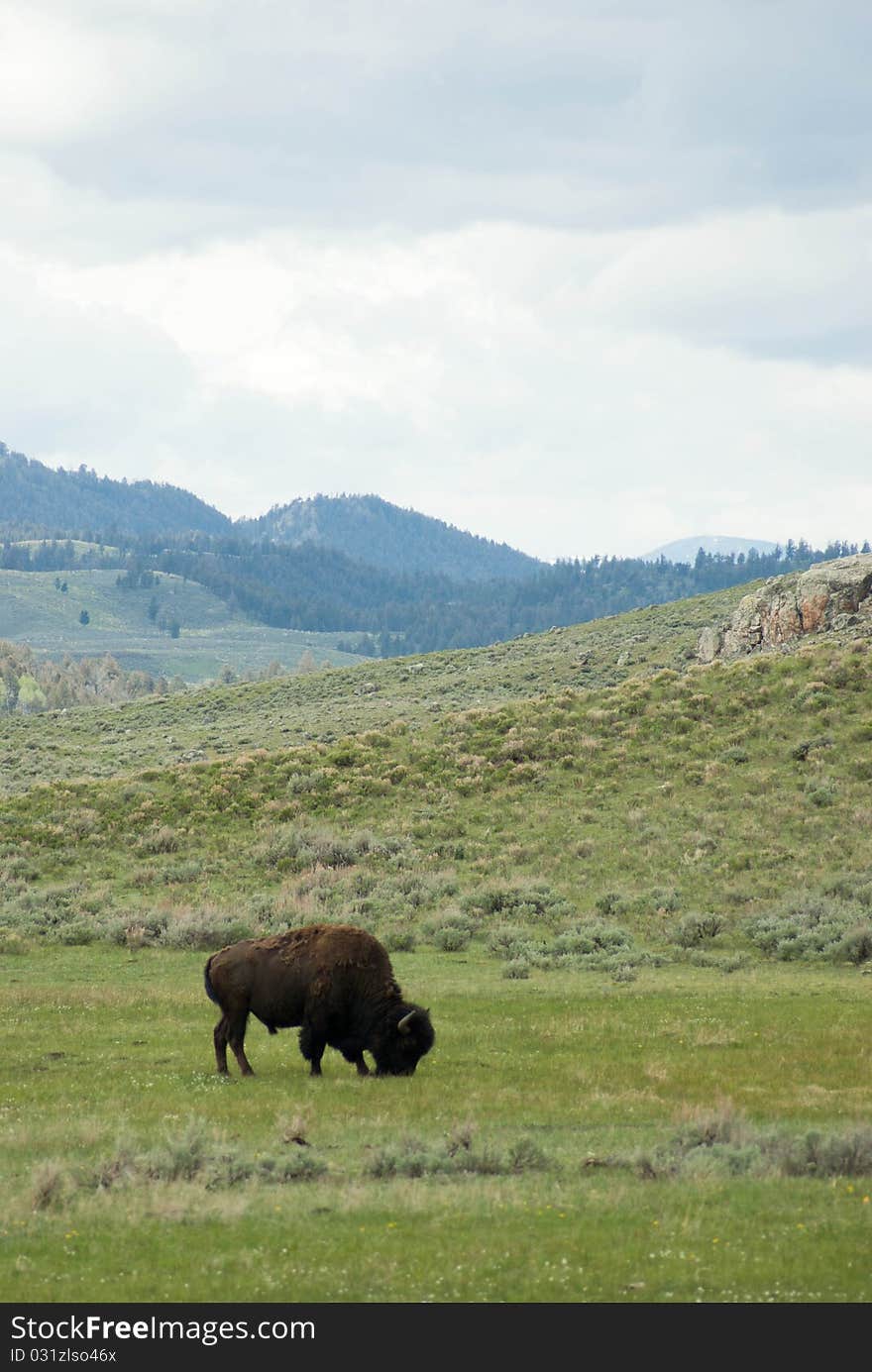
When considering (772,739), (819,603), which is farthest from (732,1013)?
(819,603)

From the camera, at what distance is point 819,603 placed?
60125 millimetres

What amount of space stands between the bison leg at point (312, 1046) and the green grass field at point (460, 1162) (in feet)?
0.90

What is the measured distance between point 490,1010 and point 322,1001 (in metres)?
5.78

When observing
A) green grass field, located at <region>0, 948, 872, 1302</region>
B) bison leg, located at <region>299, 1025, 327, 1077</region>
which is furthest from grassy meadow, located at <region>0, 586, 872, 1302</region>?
bison leg, located at <region>299, 1025, 327, 1077</region>

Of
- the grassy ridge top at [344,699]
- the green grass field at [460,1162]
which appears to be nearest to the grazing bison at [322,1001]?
the green grass field at [460,1162]

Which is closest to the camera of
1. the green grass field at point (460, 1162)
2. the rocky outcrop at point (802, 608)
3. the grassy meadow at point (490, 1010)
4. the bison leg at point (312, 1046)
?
the green grass field at point (460, 1162)

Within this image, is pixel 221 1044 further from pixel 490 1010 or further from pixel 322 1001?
pixel 490 1010

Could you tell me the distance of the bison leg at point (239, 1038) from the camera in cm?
1700

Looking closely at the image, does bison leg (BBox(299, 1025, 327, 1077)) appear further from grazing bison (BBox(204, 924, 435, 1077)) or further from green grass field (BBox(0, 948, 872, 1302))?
green grass field (BBox(0, 948, 872, 1302))

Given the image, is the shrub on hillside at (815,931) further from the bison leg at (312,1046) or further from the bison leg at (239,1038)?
the bison leg at (239,1038)

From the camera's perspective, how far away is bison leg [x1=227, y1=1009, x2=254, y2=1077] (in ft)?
55.8

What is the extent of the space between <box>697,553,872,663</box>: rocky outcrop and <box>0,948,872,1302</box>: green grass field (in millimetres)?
40750

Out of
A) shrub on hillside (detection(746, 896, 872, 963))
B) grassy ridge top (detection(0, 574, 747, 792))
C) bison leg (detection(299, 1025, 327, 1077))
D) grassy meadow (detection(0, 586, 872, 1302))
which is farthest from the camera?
grassy ridge top (detection(0, 574, 747, 792))

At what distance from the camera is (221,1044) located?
17109mm
